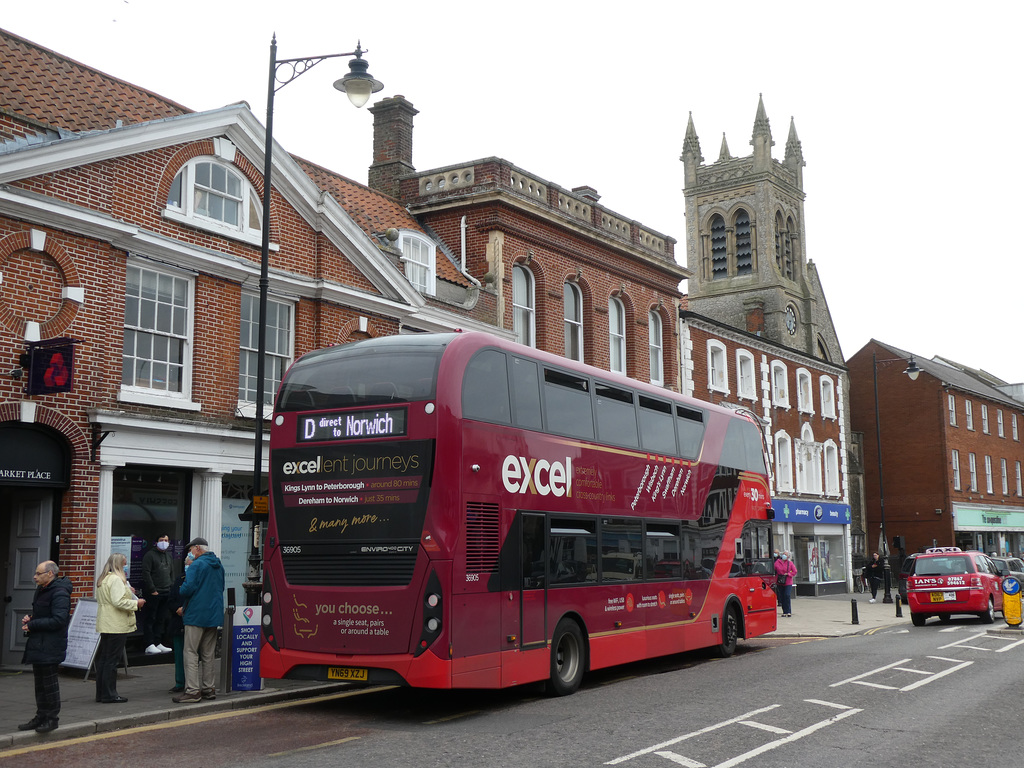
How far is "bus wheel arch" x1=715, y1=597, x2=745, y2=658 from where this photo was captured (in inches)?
669

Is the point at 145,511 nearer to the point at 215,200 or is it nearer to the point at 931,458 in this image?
the point at 215,200

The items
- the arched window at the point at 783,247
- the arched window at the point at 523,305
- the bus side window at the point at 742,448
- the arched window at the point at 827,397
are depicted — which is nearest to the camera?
the bus side window at the point at 742,448

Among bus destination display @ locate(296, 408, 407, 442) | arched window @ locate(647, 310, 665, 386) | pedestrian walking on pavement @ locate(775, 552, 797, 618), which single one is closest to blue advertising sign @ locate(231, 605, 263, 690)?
bus destination display @ locate(296, 408, 407, 442)

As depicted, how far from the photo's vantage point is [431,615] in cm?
1027

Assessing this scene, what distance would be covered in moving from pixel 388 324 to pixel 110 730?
1127 centimetres

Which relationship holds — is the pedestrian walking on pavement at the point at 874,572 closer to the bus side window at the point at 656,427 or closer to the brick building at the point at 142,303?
the brick building at the point at 142,303

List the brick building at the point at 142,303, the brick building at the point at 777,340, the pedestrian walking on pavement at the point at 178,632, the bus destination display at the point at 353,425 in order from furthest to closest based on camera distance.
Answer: the brick building at the point at 777,340, the brick building at the point at 142,303, the pedestrian walking on pavement at the point at 178,632, the bus destination display at the point at 353,425

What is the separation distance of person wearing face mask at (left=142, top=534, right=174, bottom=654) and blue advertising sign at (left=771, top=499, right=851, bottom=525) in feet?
82.0

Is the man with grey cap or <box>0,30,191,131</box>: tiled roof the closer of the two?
the man with grey cap

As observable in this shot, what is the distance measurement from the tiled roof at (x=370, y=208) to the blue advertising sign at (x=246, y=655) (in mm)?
11238

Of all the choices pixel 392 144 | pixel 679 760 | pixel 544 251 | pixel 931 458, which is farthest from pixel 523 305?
pixel 931 458

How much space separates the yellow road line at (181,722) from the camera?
29.8ft

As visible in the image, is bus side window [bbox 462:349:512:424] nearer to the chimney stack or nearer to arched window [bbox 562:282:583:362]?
arched window [bbox 562:282:583:362]

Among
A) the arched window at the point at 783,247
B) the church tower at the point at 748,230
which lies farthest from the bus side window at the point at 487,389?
the arched window at the point at 783,247
